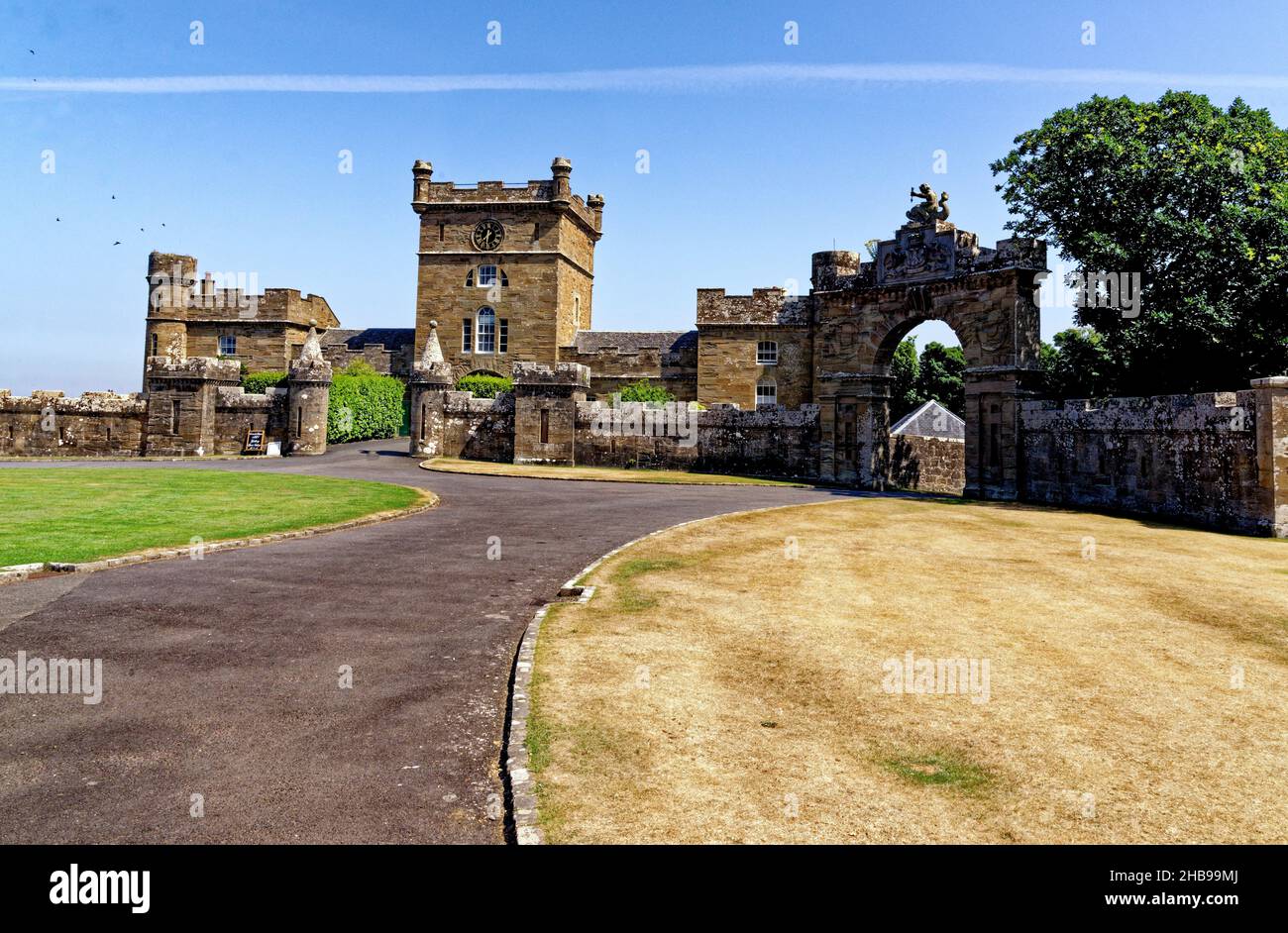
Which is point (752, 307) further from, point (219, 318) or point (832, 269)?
point (219, 318)

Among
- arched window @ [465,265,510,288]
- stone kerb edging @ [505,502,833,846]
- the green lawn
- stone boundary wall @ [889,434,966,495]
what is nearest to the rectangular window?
arched window @ [465,265,510,288]

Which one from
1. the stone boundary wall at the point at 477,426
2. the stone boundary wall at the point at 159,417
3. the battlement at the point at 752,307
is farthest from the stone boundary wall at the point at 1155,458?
the stone boundary wall at the point at 159,417

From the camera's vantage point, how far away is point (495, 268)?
50.2m

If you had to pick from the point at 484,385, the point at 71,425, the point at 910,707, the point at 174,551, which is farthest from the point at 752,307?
the point at 910,707

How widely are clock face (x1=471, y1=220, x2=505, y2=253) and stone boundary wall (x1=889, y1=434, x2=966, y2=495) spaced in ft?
104

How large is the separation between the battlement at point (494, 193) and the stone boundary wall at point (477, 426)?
21.5m

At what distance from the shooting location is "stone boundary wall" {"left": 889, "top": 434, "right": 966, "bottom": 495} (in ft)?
94.3

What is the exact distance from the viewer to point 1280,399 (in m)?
15.9

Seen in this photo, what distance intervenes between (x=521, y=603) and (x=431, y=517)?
7631 millimetres

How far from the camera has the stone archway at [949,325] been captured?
77.4 feet

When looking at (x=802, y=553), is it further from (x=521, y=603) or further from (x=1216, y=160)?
(x=1216, y=160)

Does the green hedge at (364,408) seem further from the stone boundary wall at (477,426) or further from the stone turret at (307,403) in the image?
the stone boundary wall at (477,426)
